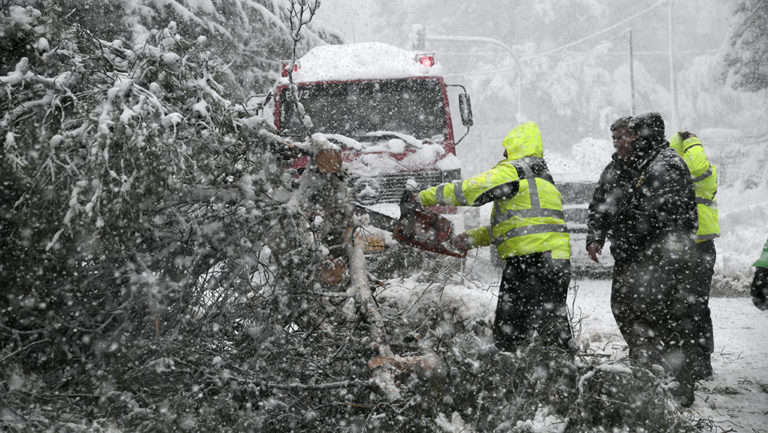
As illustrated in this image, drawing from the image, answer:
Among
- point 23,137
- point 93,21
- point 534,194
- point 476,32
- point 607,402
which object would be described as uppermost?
point 476,32

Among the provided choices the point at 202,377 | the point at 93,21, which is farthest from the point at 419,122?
the point at 202,377

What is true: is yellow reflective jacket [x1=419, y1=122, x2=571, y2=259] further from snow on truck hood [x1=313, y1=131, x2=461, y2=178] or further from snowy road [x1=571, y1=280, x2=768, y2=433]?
snow on truck hood [x1=313, y1=131, x2=461, y2=178]

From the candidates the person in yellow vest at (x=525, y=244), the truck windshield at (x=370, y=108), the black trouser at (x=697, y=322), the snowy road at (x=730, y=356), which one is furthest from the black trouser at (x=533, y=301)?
the truck windshield at (x=370, y=108)

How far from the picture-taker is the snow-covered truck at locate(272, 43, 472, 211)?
238 inches

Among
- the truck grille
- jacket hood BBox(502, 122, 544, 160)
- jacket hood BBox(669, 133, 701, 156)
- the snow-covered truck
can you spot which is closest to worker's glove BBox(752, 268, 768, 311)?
jacket hood BBox(502, 122, 544, 160)

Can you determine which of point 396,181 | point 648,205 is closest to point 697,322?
point 648,205

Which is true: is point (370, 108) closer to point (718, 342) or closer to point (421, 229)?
point (421, 229)

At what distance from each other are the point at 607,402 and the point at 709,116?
3074cm

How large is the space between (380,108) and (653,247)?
3.63 meters

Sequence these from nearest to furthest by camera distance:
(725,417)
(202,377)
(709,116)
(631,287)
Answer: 1. (202,377)
2. (725,417)
3. (631,287)
4. (709,116)

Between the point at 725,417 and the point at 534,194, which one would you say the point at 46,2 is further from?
the point at 725,417

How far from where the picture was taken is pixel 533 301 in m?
3.42

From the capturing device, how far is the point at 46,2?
9.85 feet

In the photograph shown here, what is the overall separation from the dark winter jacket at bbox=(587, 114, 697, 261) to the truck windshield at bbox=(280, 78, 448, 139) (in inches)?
112
